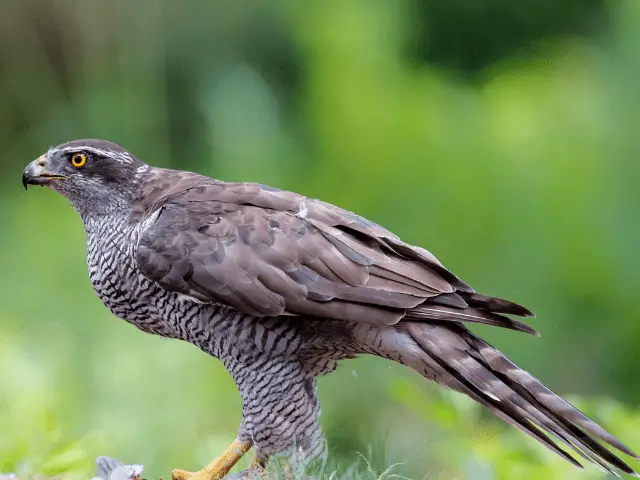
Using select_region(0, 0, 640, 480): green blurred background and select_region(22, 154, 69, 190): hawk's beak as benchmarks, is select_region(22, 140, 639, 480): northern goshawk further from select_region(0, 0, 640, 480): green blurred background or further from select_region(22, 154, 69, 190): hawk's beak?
select_region(0, 0, 640, 480): green blurred background

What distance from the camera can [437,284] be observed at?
2.83m

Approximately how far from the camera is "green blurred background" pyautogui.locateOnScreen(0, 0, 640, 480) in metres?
5.40

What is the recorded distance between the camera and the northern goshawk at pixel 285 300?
9.10ft

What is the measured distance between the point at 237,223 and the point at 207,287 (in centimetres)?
24

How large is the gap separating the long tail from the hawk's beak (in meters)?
1.26

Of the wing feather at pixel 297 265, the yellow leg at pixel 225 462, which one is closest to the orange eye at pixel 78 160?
the wing feather at pixel 297 265

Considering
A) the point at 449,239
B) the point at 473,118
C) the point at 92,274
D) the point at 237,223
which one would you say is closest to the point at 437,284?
the point at 237,223

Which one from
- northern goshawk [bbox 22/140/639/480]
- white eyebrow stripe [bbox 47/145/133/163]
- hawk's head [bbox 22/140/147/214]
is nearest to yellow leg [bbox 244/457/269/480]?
northern goshawk [bbox 22/140/639/480]

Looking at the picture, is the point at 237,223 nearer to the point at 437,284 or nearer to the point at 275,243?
the point at 275,243

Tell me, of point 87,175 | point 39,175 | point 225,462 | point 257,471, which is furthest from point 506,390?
point 39,175

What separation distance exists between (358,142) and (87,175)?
3276mm

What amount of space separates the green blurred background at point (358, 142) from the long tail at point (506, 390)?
2084mm

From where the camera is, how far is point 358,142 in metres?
6.33

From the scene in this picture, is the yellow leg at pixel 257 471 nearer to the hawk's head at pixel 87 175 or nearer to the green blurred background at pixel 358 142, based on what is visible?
the hawk's head at pixel 87 175
